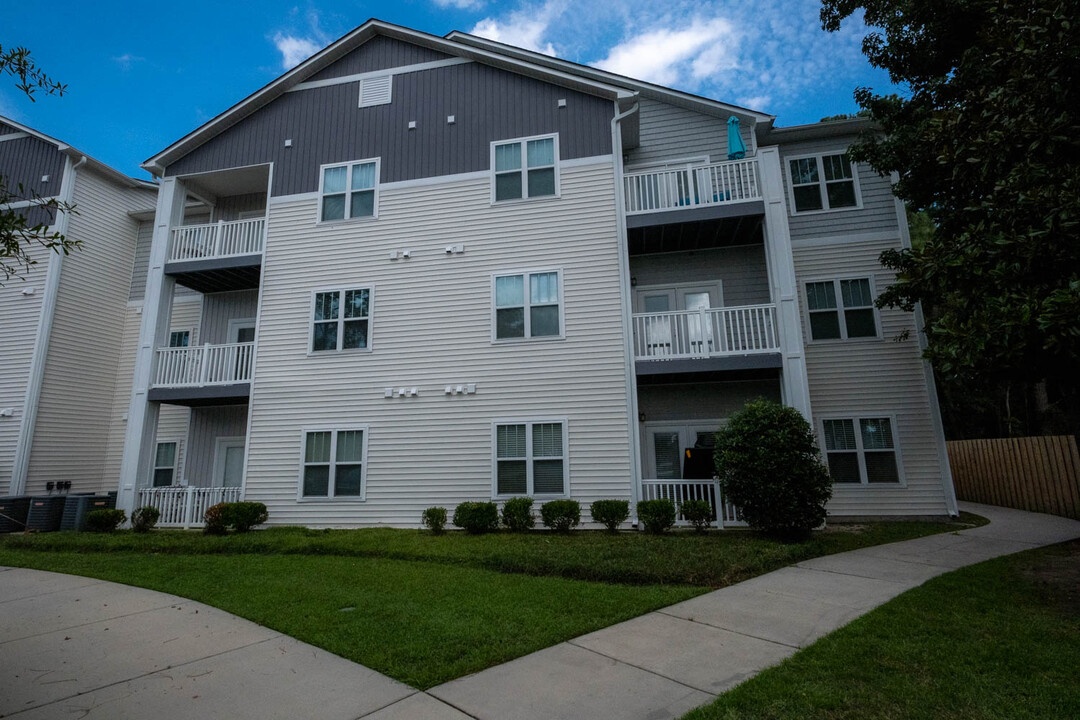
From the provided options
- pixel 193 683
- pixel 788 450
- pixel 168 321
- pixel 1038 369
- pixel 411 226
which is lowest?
pixel 193 683

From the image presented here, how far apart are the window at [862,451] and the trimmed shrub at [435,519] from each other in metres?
8.38

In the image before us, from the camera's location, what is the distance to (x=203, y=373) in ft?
44.2

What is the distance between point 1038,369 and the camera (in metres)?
8.32

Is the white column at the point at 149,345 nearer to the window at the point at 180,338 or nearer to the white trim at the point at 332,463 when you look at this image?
the window at the point at 180,338

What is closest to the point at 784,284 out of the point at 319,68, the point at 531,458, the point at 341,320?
the point at 531,458

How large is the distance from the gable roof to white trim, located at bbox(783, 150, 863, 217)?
4.72 metres

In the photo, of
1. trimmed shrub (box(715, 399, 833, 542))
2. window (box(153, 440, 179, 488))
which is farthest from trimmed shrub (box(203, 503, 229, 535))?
trimmed shrub (box(715, 399, 833, 542))

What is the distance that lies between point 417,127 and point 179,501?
1044 cm

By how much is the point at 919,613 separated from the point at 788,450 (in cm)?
410

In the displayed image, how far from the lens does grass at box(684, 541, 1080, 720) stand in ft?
11.1

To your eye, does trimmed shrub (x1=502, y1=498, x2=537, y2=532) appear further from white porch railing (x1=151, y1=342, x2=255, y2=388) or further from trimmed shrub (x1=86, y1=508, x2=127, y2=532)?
trimmed shrub (x1=86, y1=508, x2=127, y2=532)

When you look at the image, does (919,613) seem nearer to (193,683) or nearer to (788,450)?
(788,450)

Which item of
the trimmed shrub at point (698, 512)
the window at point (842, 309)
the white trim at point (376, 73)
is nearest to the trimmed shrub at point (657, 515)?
the trimmed shrub at point (698, 512)

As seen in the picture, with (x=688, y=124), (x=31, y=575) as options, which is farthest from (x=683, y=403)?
(x=31, y=575)
